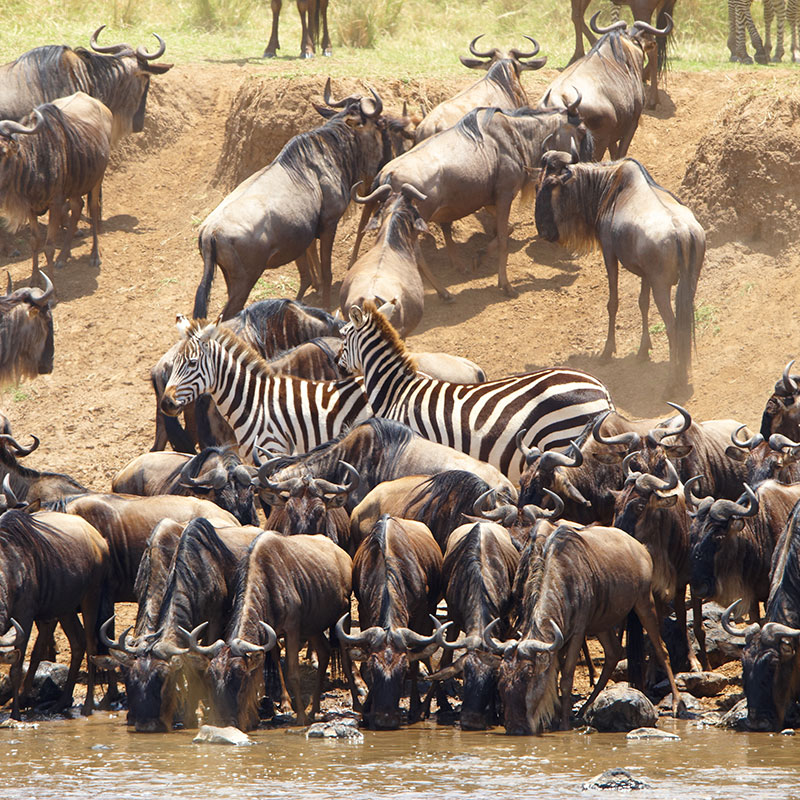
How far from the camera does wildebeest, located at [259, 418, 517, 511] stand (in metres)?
10.6

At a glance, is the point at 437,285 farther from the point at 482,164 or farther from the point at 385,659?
the point at 385,659

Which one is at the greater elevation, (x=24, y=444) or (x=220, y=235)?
(x=220, y=235)

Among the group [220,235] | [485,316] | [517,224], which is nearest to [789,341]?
[485,316]

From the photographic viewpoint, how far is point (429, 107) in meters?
18.0

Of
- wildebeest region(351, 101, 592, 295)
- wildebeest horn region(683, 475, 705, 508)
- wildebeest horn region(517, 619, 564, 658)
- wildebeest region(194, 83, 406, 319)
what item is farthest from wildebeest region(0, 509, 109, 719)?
wildebeest region(351, 101, 592, 295)

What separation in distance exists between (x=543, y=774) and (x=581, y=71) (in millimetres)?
10962

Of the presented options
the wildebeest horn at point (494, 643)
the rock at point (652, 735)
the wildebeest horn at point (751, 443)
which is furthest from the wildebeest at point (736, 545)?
the wildebeest horn at point (494, 643)

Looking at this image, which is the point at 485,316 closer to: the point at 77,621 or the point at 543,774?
the point at 77,621

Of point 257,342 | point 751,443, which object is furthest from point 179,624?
point 257,342

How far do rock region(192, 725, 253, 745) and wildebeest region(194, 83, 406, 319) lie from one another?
664 centimetres

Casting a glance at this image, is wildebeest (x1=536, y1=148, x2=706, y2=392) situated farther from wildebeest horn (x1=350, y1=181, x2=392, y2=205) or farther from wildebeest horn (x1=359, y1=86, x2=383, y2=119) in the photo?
wildebeest horn (x1=359, y1=86, x2=383, y2=119)

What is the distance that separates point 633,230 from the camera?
13758mm

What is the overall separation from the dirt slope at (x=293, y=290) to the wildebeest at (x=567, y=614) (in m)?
4.50

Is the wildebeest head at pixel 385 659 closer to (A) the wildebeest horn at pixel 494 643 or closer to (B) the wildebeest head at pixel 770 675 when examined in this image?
(A) the wildebeest horn at pixel 494 643
